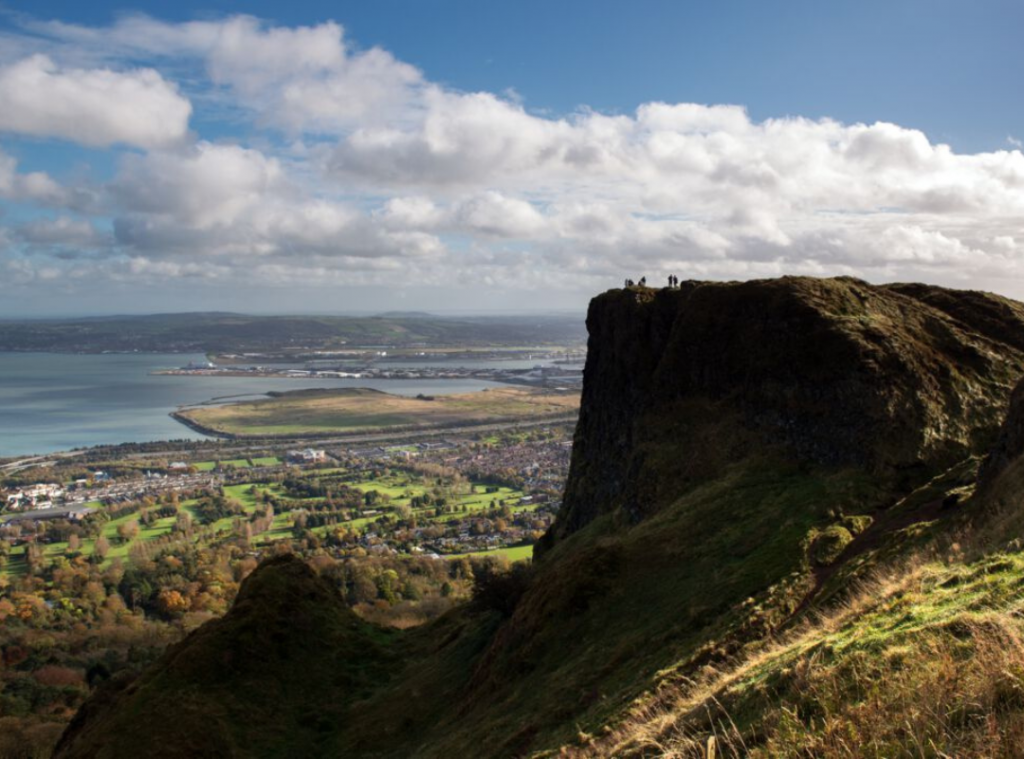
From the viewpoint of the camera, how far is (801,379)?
31.7 m

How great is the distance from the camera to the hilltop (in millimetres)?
10688

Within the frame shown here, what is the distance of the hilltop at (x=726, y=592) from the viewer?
10688 mm

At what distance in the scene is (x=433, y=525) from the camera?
119250mm

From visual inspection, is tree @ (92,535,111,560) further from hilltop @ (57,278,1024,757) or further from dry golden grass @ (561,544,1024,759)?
dry golden grass @ (561,544,1024,759)

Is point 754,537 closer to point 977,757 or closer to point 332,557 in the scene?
point 977,757

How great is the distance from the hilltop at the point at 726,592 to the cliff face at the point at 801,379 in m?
0.13

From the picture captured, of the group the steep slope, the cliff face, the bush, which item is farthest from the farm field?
the bush

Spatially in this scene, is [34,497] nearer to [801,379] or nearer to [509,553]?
[509,553]

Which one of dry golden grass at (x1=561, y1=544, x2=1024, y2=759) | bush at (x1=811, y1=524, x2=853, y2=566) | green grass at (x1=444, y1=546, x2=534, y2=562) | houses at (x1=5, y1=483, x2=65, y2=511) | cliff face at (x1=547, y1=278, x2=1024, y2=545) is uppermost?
cliff face at (x1=547, y1=278, x2=1024, y2=545)

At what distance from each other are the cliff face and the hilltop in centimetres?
13

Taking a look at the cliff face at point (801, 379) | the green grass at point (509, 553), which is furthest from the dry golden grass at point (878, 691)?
the green grass at point (509, 553)

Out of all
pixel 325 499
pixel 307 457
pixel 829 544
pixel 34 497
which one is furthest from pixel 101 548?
pixel 829 544

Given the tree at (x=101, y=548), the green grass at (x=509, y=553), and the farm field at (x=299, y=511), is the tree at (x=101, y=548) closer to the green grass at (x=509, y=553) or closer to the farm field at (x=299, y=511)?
the farm field at (x=299, y=511)

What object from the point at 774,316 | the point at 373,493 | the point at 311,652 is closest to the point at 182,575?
the point at 373,493
